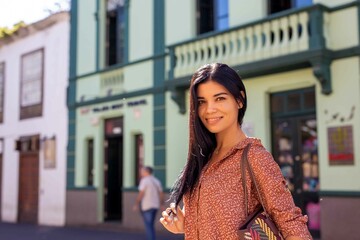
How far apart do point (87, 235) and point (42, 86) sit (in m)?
6.60

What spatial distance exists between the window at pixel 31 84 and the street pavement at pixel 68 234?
434 cm

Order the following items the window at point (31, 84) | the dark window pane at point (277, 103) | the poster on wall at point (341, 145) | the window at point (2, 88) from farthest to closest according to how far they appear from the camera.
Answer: the window at point (2, 88)
the window at point (31, 84)
the dark window pane at point (277, 103)
the poster on wall at point (341, 145)

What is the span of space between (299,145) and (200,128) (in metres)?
9.52

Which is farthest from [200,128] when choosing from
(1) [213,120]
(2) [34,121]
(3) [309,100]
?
(2) [34,121]

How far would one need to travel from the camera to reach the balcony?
10289 millimetres

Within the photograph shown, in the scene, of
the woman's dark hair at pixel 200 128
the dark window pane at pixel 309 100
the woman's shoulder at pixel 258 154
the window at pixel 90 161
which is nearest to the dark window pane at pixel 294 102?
the dark window pane at pixel 309 100

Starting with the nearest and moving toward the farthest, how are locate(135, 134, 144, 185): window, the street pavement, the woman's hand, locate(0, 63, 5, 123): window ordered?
1. the woman's hand
2. the street pavement
3. locate(135, 134, 144, 185): window
4. locate(0, 63, 5, 123): window

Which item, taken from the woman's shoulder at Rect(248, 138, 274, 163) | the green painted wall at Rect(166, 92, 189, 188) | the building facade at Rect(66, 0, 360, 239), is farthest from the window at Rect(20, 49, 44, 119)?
the woman's shoulder at Rect(248, 138, 274, 163)

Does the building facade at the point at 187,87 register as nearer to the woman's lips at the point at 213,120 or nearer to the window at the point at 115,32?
the window at the point at 115,32

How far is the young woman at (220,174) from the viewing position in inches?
74.2

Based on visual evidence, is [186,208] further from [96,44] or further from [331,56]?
[96,44]

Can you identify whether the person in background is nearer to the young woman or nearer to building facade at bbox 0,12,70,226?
building facade at bbox 0,12,70,226

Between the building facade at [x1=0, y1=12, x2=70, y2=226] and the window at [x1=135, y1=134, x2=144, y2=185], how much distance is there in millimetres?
3423

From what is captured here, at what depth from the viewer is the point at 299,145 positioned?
11.4 metres
